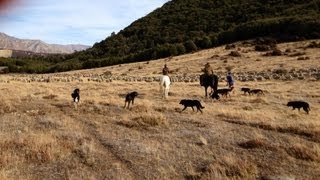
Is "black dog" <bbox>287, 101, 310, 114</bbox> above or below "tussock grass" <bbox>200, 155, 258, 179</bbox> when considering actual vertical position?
above

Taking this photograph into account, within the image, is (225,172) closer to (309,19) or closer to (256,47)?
(256,47)

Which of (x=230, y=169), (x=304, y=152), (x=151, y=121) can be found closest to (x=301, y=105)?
(x=151, y=121)

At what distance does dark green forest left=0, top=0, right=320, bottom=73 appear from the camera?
94.0 meters

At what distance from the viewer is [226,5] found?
134 metres

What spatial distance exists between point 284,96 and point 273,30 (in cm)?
6734

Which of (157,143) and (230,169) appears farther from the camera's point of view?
(157,143)

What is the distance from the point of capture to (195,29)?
124 metres

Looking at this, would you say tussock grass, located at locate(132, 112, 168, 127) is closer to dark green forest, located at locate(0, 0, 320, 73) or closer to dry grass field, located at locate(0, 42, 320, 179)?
dry grass field, located at locate(0, 42, 320, 179)

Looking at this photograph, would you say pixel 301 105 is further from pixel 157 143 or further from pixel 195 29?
pixel 195 29

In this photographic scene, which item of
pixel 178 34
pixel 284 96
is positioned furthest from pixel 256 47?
pixel 284 96

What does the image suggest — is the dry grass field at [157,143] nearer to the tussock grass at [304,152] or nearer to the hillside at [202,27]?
the tussock grass at [304,152]

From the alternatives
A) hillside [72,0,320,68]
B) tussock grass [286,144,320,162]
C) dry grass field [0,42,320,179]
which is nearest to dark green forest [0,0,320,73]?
hillside [72,0,320,68]

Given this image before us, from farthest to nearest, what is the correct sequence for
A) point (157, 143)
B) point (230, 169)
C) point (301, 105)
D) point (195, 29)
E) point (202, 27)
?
point (195, 29)
point (202, 27)
point (301, 105)
point (157, 143)
point (230, 169)

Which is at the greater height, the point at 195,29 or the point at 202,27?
the point at 202,27
